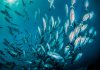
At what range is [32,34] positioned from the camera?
5.11 metres

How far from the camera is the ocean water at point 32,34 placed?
4523 millimetres

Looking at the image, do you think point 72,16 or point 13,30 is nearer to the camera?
point 13,30

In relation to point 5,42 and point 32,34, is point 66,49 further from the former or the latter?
point 5,42

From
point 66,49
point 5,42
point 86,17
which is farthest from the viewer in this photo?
point 66,49

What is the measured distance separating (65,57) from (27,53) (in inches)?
63.0

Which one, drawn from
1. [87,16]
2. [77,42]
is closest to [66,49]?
→ [77,42]

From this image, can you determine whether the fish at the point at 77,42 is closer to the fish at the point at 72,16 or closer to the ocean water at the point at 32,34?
the ocean water at the point at 32,34

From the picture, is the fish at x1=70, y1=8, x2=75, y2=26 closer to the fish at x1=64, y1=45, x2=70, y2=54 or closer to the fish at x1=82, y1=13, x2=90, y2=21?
the fish at x1=82, y1=13, x2=90, y2=21

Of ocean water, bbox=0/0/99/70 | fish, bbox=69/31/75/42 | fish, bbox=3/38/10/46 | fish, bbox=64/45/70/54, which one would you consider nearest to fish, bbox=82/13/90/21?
ocean water, bbox=0/0/99/70

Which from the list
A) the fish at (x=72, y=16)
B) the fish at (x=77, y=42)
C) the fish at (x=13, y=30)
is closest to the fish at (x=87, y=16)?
the fish at (x=72, y=16)

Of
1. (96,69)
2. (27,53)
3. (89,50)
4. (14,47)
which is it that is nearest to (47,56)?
(27,53)

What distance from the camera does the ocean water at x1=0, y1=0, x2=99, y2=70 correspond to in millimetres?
4523

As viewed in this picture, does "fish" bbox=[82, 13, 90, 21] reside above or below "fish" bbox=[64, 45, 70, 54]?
above

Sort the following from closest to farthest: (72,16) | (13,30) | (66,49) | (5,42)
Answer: (13,30), (5,42), (72,16), (66,49)
